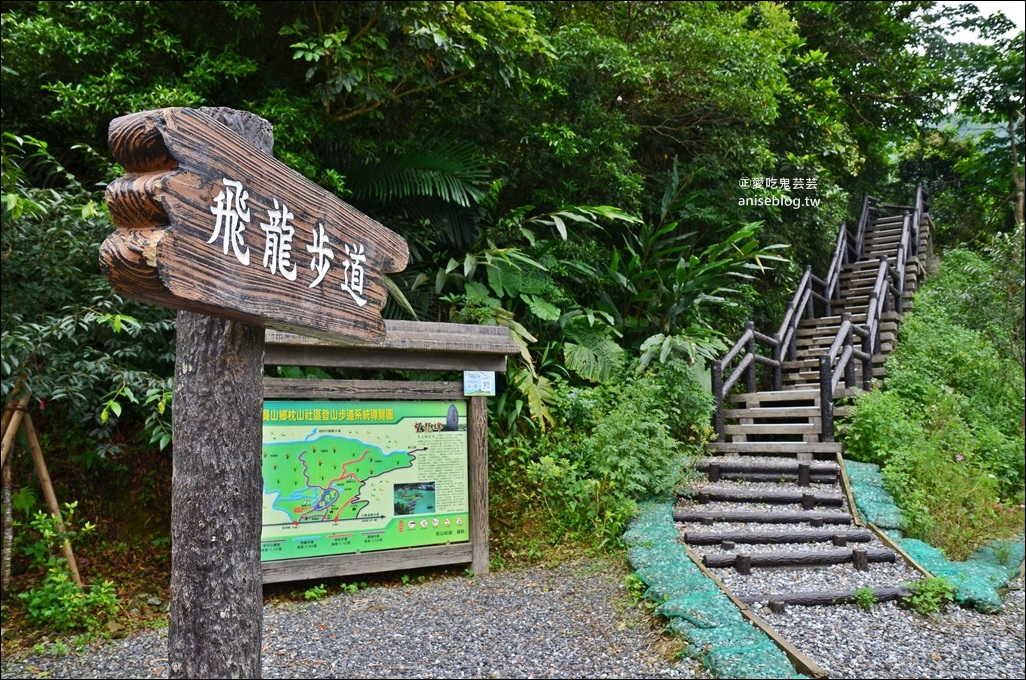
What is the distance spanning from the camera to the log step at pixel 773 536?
16.9 feet

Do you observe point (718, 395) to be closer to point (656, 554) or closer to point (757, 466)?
point (757, 466)

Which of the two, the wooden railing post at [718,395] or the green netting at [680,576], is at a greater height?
A: the wooden railing post at [718,395]

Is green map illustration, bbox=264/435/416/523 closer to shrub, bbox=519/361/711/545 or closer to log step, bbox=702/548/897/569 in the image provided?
shrub, bbox=519/361/711/545

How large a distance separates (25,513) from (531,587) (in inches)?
126

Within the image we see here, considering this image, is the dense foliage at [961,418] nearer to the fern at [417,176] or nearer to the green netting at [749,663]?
the green netting at [749,663]

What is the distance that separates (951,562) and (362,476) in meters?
4.19

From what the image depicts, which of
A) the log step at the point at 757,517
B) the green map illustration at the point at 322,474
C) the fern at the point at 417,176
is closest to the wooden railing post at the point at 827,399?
the log step at the point at 757,517

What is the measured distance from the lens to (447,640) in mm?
3846

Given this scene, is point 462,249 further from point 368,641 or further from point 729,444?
point 368,641

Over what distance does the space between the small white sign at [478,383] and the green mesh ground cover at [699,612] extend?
143 centimetres

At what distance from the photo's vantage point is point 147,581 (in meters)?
4.66

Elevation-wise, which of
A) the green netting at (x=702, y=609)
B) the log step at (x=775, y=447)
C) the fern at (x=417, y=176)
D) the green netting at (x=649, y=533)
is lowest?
the green netting at (x=702, y=609)

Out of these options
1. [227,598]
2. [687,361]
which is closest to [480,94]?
[687,361]

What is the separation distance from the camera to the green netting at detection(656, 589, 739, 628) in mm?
3795
